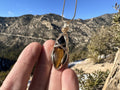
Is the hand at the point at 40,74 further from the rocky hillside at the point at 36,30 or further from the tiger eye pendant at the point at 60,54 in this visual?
the rocky hillside at the point at 36,30

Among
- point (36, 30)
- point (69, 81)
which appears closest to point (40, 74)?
point (69, 81)

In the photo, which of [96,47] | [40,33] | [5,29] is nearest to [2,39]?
[5,29]

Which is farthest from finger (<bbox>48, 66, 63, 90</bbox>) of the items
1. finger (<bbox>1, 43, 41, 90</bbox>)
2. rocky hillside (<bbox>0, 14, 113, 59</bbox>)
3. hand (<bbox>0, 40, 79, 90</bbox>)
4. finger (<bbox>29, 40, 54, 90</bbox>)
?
rocky hillside (<bbox>0, 14, 113, 59</bbox>)

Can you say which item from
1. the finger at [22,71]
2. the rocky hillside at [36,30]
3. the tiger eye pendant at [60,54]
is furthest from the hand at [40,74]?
the rocky hillside at [36,30]

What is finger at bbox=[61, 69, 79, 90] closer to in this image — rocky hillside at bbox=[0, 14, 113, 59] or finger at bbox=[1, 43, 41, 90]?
finger at bbox=[1, 43, 41, 90]

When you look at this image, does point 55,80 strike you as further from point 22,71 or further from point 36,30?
point 36,30

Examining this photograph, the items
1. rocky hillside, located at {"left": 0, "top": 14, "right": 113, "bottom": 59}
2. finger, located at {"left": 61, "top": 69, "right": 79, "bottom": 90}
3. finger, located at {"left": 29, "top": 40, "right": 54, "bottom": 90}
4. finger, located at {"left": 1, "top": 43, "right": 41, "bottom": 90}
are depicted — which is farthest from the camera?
rocky hillside, located at {"left": 0, "top": 14, "right": 113, "bottom": 59}
